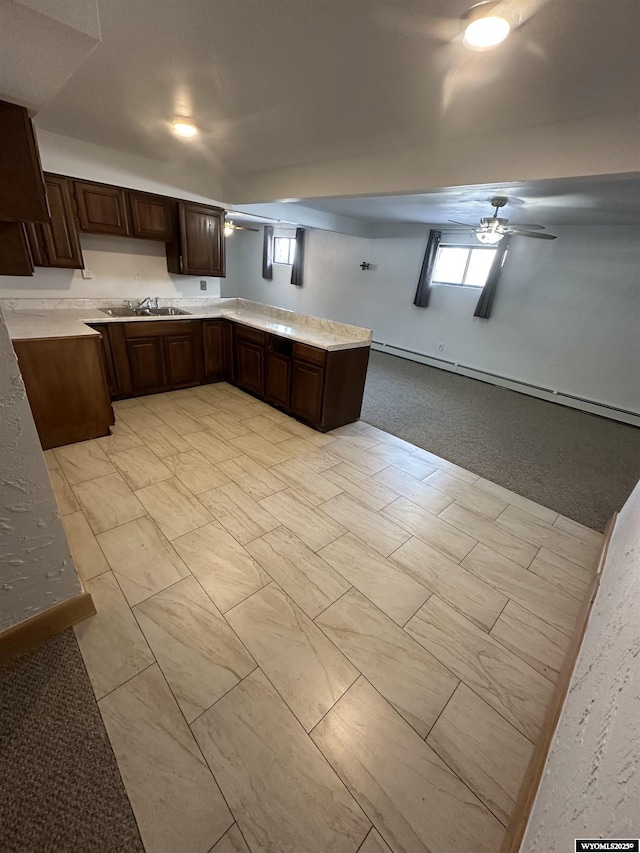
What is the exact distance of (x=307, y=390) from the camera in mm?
3316

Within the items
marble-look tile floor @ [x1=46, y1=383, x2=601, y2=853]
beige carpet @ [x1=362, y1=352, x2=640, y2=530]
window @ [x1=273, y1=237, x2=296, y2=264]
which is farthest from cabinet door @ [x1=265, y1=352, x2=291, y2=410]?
window @ [x1=273, y1=237, x2=296, y2=264]

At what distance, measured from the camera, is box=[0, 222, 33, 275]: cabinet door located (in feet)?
6.35

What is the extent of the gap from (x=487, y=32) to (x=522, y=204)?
114 inches

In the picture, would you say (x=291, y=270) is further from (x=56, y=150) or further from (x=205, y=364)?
(x=56, y=150)

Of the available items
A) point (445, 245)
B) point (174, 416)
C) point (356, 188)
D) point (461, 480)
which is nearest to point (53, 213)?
point (174, 416)

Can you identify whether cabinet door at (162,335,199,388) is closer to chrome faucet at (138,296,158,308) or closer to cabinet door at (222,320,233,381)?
cabinet door at (222,320,233,381)

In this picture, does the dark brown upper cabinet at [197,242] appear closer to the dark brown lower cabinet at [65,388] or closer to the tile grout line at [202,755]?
the dark brown lower cabinet at [65,388]

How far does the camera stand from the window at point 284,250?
8.05m

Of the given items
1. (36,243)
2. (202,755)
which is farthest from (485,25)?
(36,243)

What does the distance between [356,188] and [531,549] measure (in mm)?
3135

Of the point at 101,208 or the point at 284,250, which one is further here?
the point at 284,250

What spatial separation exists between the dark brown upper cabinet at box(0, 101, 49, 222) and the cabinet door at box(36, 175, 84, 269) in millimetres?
1684

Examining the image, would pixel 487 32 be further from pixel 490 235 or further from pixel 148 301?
pixel 148 301

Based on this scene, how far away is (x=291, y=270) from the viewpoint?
8.07m
